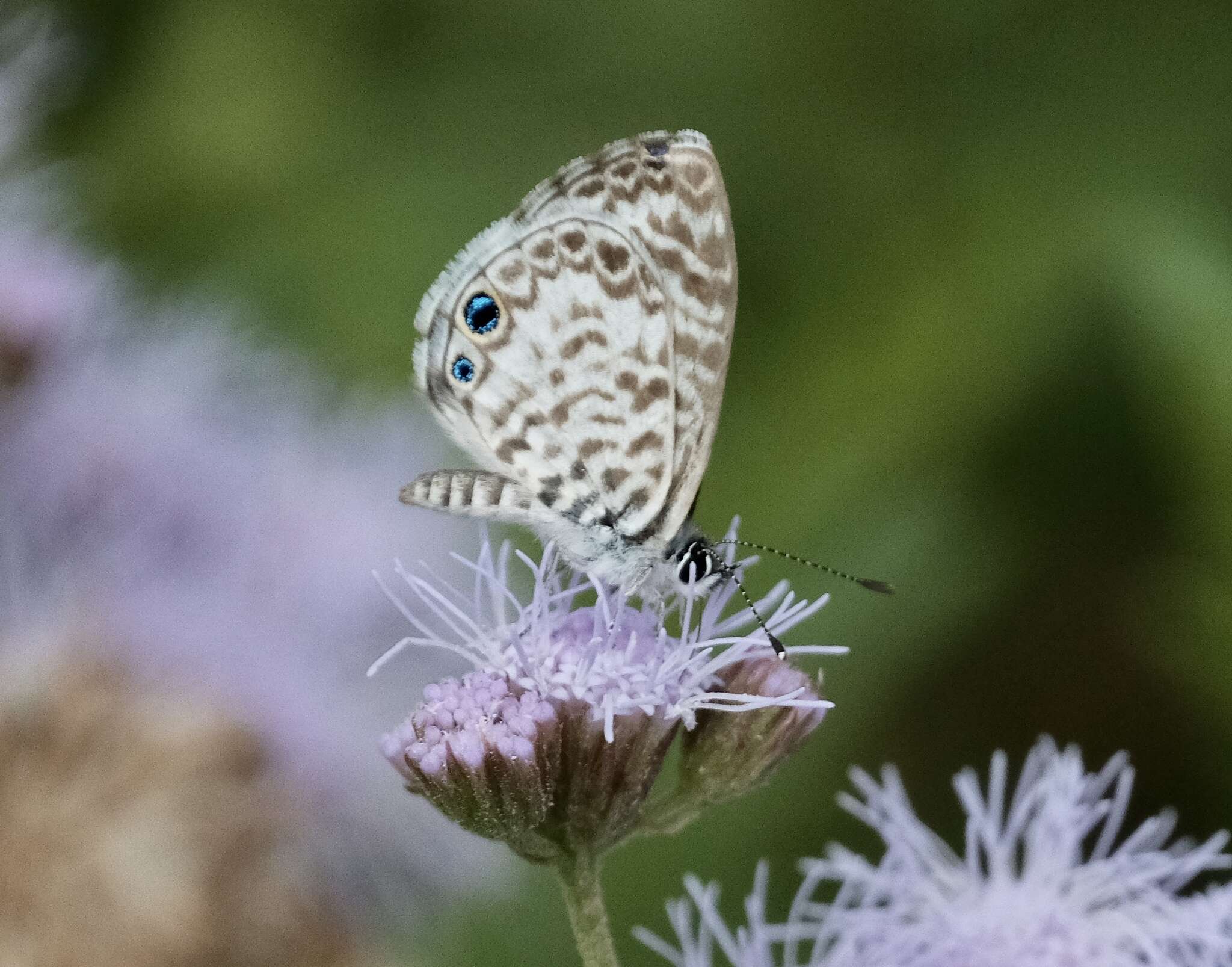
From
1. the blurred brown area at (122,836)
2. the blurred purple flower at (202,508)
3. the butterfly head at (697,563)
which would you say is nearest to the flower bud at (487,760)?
the butterfly head at (697,563)

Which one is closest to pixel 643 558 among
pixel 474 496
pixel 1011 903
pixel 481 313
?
pixel 474 496

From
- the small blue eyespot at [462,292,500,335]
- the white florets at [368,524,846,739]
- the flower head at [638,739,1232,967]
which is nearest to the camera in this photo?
the flower head at [638,739,1232,967]

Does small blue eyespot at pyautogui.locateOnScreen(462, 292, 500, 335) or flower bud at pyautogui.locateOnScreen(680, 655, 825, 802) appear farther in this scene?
small blue eyespot at pyautogui.locateOnScreen(462, 292, 500, 335)

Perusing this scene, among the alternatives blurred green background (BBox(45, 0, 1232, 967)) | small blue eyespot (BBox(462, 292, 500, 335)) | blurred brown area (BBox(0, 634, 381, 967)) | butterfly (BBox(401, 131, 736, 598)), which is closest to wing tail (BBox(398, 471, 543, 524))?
butterfly (BBox(401, 131, 736, 598))

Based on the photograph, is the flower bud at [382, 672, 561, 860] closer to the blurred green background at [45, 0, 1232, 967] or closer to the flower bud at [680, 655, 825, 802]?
the flower bud at [680, 655, 825, 802]

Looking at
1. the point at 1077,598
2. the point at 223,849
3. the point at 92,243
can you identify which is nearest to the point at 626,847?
the point at 223,849

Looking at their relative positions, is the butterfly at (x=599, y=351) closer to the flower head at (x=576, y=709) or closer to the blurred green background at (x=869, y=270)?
the flower head at (x=576, y=709)

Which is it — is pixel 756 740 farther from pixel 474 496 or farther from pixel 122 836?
pixel 122 836
